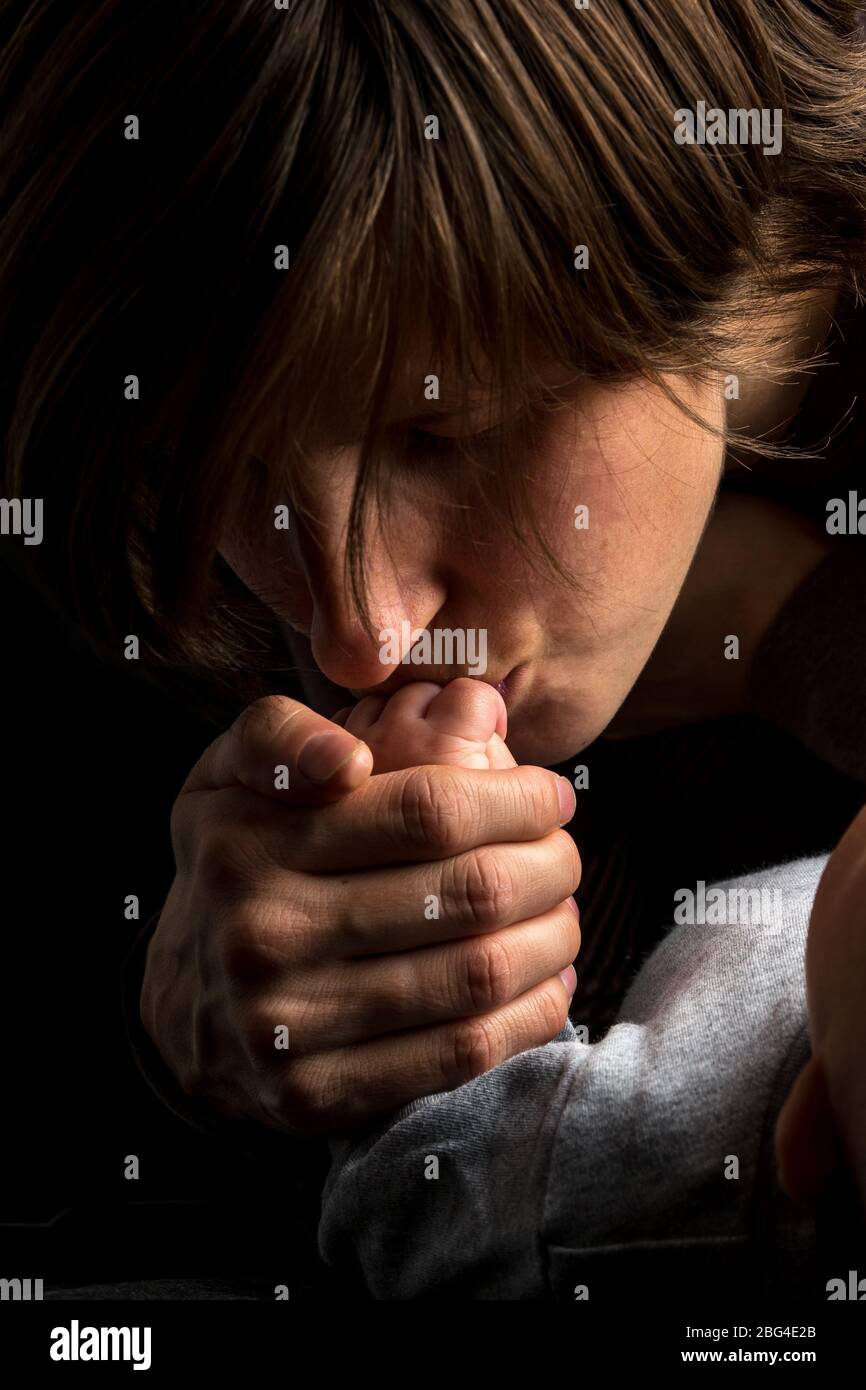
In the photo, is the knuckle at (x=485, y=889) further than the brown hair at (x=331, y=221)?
Yes

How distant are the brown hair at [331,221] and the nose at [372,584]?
0.05 feet

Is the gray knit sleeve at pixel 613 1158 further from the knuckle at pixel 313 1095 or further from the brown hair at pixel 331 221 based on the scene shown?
the brown hair at pixel 331 221

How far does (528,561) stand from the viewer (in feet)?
2.41

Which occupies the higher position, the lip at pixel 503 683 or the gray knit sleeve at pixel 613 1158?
the lip at pixel 503 683

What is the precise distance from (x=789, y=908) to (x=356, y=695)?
36 centimetres

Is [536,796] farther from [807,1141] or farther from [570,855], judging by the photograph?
[807,1141]

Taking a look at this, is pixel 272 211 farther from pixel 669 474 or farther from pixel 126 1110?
pixel 126 1110

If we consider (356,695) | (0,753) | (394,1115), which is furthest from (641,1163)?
(0,753)

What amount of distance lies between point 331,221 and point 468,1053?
416 mm

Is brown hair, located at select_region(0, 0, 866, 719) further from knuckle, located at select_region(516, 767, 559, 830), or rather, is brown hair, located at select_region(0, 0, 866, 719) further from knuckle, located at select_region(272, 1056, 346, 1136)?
knuckle, located at select_region(272, 1056, 346, 1136)

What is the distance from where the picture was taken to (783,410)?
97 cm

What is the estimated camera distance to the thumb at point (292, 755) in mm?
703

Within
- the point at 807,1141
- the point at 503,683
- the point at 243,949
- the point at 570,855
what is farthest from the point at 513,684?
the point at 807,1141

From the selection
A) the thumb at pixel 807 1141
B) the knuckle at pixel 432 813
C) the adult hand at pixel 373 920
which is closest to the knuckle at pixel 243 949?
the adult hand at pixel 373 920
